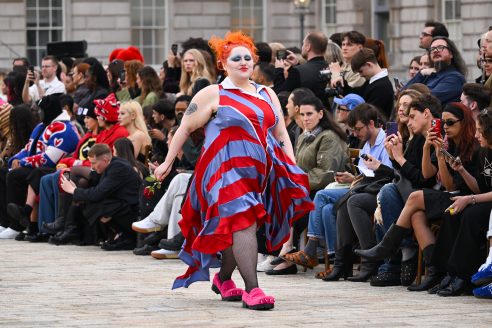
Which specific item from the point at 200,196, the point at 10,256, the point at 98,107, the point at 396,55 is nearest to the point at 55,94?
the point at 98,107

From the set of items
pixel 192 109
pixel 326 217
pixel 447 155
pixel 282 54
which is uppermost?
pixel 282 54

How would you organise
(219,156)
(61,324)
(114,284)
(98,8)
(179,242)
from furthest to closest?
(98,8) → (179,242) → (114,284) → (219,156) → (61,324)

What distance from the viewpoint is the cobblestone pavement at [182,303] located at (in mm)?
10117

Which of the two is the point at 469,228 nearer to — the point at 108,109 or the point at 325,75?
the point at 325,75

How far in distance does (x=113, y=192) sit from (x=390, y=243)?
180 inches

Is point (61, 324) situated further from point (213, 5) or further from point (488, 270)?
point (213, 5)

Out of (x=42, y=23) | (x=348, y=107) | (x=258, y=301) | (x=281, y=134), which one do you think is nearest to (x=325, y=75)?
(x=348, y=107)

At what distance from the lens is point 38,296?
460 inches

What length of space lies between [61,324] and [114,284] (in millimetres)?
2434

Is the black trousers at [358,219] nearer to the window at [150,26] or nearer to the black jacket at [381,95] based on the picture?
the black jacket at [381,95]

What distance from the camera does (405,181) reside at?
1207 cm

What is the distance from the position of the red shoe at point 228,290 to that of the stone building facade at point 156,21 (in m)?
26.4

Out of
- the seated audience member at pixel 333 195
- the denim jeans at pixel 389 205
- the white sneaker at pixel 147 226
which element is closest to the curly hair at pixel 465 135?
the denim jeans at pixel 389 205

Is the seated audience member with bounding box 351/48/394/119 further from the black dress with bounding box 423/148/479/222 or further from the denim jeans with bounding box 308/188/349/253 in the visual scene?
the black dress with bounding box 423/148/479/222
